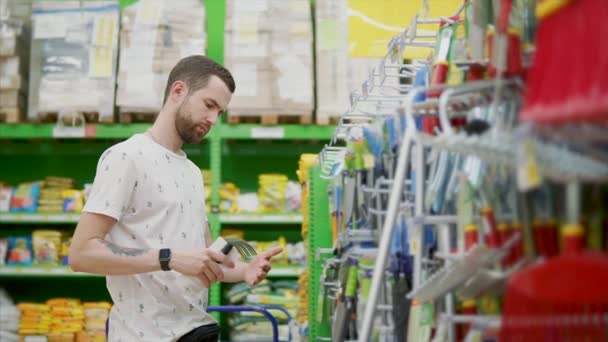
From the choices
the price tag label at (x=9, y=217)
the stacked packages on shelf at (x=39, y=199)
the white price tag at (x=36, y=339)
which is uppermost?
the stacked packages on shelf at (x=39, y=199)

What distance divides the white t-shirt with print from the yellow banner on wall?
10.8 ft

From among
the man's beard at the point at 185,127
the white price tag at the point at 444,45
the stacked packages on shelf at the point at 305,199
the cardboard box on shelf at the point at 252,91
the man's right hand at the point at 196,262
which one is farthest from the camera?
the cardboard box on shelf at the point at 252,91

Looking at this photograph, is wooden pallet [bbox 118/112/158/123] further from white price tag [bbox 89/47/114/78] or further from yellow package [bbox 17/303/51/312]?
yellow package [bbox 17/303/51/312]

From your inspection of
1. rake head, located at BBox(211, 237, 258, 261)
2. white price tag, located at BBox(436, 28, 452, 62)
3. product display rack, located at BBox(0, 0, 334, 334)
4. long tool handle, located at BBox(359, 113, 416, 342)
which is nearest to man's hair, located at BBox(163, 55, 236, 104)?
rake head, located at BBox(211, 237, 258, 261)

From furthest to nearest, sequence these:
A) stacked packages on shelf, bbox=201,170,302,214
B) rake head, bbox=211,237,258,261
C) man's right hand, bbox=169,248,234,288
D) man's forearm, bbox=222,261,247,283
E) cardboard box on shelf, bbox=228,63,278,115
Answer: stacked packages on shelf, bbox=201,170,302,214
cardboard box on shelf, bbox=228,63,278,115
man's forearm, bbox=222,261,247,283
rake head, bbox=211,237,258,261
man's right hand, bbox=169,248,234,288

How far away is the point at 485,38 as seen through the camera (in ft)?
6.73

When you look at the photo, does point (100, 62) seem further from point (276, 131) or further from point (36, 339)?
point (36, 339)

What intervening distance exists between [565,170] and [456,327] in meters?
0.81

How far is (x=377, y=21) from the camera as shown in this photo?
19.8ft

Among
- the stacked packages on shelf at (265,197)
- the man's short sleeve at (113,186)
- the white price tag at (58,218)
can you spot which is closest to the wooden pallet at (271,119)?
the stacked packages on shelf at (265,197)

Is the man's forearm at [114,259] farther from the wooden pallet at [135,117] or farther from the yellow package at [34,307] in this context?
the yellow package at [34,307]

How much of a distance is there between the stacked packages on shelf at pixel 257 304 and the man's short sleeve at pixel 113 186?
324cm

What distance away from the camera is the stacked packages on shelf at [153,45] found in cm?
575

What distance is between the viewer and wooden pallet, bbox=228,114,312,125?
19.0ft
